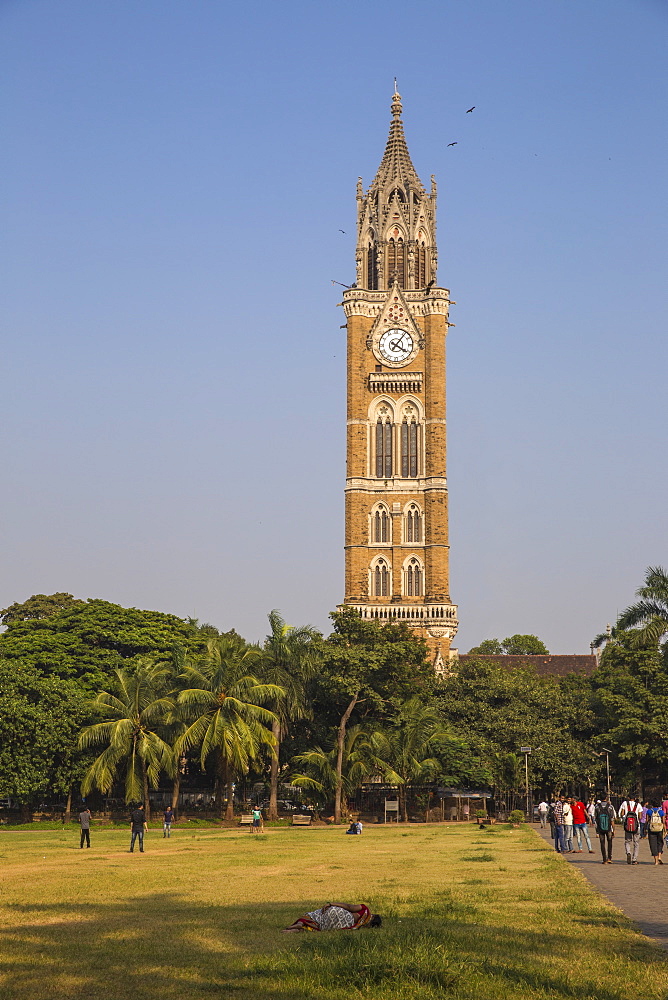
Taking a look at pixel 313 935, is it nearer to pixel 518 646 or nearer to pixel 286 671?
pixel 286 671

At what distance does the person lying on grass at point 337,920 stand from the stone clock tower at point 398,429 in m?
69.3

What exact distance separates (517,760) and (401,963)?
44908 millimetres

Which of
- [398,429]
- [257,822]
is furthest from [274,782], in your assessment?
[398,429]

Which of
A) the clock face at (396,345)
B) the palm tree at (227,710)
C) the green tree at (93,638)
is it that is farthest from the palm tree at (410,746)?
the clock face at (396,345)

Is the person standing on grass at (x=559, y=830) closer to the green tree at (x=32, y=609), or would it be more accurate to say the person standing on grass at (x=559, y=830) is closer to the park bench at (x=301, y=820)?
the park bench at (x=301, y=820)

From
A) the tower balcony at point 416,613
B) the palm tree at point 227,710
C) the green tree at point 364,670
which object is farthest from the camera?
the tower balcony at point 416,613

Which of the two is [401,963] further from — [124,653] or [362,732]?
[124,653]

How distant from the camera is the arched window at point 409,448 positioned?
90188mm

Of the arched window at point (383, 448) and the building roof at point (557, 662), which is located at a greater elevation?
the arched window at point (383, 448)

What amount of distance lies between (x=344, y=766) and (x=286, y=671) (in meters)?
5.13

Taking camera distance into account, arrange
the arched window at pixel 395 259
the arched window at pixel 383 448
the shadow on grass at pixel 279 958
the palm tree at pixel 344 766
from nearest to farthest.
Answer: the shadow on grass at pixel 279 958, the palm tree at pixel 344 766, the arched window at pixel 383 448, the arched window at pixel 395 259

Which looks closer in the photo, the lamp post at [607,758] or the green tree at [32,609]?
the lamp post at [607,758]

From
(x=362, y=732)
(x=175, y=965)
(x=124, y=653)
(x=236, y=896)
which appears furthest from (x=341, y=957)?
(x=124, y=653)

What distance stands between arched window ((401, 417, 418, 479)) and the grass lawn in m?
64.0
